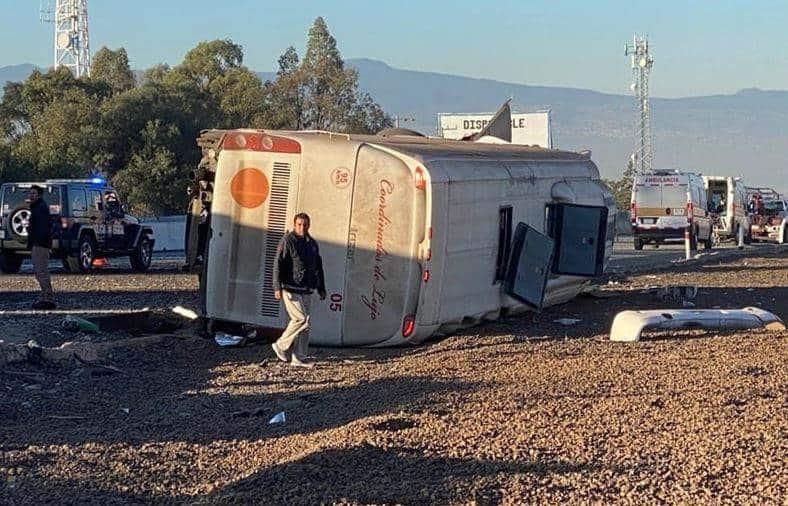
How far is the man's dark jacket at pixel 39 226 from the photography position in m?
19.3

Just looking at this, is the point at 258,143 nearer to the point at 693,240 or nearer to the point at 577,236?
the point at 577,236

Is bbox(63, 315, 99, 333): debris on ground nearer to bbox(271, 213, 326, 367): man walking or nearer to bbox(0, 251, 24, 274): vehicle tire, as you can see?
bbox(271, 213, 326, 367): man walking

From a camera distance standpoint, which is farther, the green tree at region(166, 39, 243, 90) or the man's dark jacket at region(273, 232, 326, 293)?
the green tree at region(166, 39, 243, 90)

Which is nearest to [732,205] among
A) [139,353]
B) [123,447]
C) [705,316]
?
[705,316]

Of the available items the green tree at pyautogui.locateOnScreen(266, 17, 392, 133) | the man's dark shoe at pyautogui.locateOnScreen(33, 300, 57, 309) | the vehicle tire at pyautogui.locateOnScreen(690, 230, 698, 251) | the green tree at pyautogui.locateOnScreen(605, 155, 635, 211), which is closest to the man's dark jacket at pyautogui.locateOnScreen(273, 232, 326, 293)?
Answer: the man's dark shoe at pyautogui.locateOnScreen(33, 300, 57, 309)

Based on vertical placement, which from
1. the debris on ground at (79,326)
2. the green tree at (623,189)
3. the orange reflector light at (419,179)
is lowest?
the green tree at (623,189)

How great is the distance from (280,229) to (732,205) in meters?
38.3

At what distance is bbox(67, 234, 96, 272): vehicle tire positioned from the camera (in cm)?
2883

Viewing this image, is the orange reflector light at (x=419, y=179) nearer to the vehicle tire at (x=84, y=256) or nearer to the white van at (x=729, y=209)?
the vehicle tire at (x=84, y=256)

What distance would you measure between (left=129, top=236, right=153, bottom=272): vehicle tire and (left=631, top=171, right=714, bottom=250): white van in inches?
658

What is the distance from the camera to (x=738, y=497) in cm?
728

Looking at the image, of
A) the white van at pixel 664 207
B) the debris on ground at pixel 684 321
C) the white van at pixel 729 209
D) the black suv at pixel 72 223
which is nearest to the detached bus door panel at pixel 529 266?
the debris on ground at pixel 684 321

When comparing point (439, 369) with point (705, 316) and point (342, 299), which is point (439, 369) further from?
point (705, 316)

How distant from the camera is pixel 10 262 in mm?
29062
